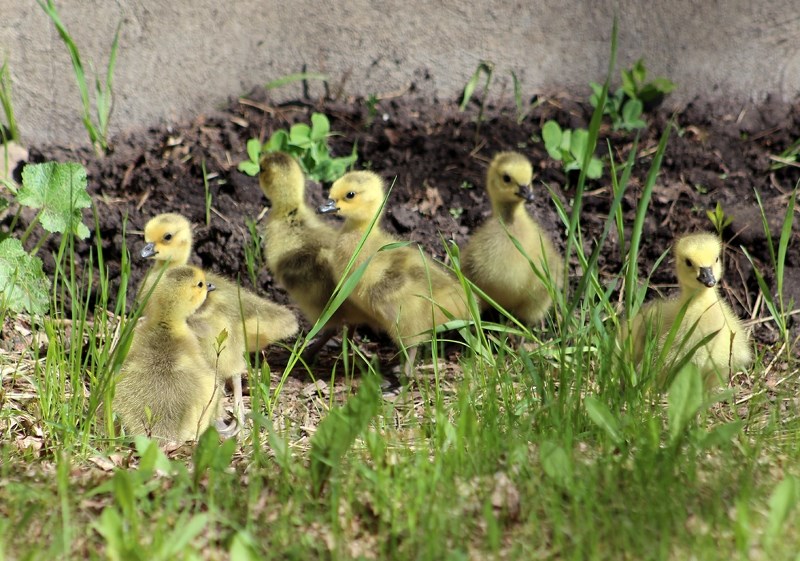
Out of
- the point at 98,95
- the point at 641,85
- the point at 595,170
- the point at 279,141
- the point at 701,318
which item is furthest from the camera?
the point at 641,85

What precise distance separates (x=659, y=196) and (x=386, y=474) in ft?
9.20

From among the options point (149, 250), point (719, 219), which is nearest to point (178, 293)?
point (149, 250)

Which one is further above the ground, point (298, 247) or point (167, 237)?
point (167, 237)

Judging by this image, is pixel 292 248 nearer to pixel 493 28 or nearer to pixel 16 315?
pixel 16 315

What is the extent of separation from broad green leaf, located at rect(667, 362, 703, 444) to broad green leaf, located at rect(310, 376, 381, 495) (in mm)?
779

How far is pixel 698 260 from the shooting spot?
3594mm

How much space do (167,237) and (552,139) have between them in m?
2.11

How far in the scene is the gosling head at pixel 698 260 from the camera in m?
3.56

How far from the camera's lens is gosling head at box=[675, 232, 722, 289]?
3.56 meters

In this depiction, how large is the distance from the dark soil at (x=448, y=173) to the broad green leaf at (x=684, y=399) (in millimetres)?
1726

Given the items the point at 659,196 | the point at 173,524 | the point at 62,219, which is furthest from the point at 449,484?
the point at 659,196

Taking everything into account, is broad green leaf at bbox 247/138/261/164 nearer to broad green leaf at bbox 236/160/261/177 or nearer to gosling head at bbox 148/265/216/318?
broad green leaf at bbox 236/160/261/177

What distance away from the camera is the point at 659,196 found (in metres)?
4.92

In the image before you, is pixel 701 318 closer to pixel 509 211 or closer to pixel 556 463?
pixel 509 211
